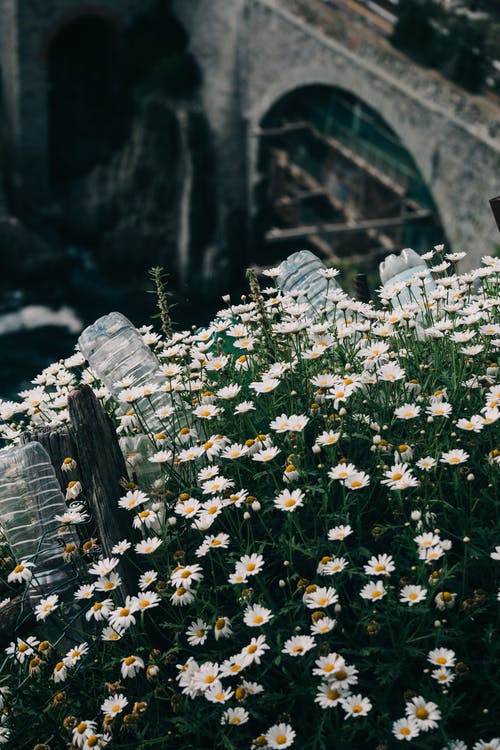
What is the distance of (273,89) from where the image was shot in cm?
2047

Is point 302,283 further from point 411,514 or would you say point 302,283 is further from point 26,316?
point 26,316

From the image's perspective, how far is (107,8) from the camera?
25.1 meters

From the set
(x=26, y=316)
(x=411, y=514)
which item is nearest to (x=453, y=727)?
(x=411, y=514)

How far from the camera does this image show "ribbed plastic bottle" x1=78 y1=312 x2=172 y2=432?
4375 mm

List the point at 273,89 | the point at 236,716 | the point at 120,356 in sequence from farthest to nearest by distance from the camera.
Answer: the point at 273,89
the point at 120,356
the point at 236,716

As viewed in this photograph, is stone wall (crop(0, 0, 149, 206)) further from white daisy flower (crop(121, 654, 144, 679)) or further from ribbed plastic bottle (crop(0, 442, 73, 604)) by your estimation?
white daisy flower (crop(121, 654, 144, 679))

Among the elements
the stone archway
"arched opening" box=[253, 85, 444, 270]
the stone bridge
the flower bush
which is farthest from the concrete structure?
the flower bush

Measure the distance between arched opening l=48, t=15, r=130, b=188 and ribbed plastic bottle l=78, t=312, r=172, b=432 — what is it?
22.6m

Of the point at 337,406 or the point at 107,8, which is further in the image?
the point at 107,8

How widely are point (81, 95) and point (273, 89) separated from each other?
8168 millimetres

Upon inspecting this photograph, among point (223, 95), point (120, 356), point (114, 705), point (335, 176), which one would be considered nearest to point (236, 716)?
point (114, 705)

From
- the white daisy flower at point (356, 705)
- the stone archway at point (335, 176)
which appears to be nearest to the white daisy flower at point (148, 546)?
the white daisy flower at point (356, 705)

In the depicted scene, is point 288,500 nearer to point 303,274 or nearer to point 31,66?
point 303,274

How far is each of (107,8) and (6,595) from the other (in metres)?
23.9
